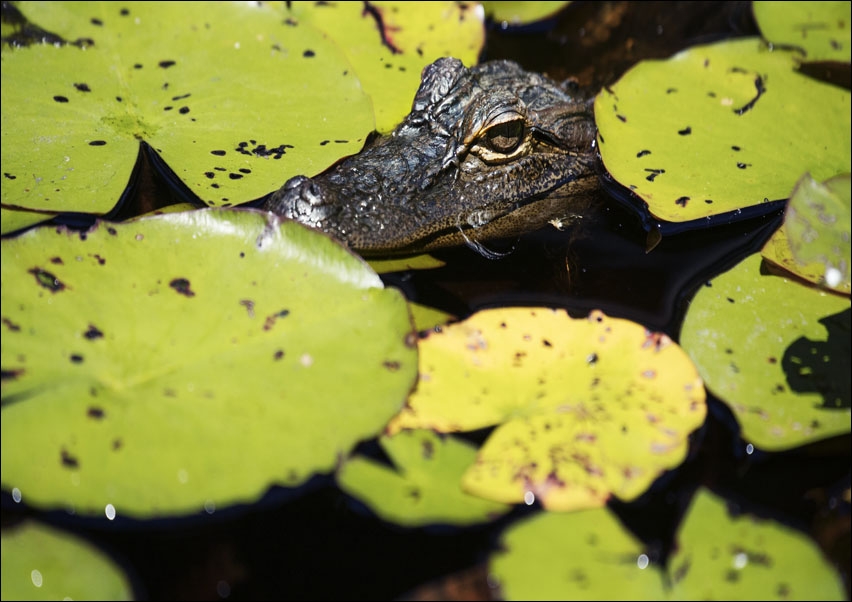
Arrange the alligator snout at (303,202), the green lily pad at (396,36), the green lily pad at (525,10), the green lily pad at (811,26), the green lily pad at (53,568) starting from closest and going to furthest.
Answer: the green lily pad at (53,568) < the alligator snout at (303,202) < the green lily pad at (396,36) < the green lily pad at (811,26) < the green lily pad at (525,10)

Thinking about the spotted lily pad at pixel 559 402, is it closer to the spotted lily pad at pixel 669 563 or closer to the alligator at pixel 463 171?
the spotted lily pad at pixel 669 563

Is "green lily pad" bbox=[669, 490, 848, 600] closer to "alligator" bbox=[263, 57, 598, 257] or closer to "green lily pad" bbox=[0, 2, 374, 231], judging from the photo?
"alligator" bbox=[263, 57, 598, 257]

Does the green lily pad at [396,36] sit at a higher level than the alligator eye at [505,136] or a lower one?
higher

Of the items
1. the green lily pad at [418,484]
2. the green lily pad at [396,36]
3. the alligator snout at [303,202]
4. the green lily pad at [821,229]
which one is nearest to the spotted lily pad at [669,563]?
the green lily pad at [418,484]

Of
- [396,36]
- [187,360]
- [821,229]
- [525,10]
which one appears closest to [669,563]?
[821,229]

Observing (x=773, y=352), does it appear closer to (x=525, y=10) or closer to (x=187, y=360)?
(x=187, y=360)

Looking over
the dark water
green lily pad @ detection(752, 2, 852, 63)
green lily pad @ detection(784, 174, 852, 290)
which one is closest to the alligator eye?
the dark water
